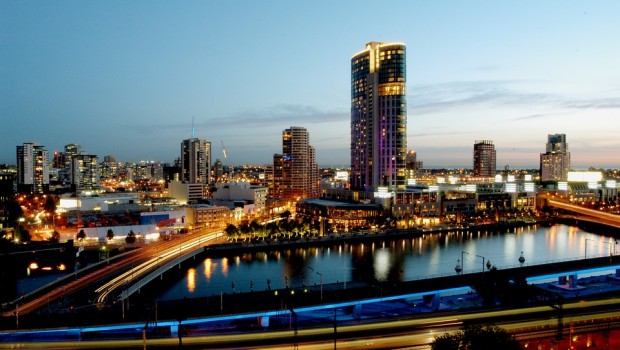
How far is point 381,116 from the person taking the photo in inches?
1159

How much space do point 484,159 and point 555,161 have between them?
9.47m

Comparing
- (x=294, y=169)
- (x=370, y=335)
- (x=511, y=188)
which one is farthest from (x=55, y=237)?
(x=511, y=188)

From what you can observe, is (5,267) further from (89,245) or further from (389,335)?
(389,335)

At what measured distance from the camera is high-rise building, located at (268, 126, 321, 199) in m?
39.8

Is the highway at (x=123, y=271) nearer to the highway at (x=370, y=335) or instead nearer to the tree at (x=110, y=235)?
the tree at (x=110, y=235)

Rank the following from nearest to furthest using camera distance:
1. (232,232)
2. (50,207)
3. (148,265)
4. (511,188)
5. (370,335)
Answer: (370,335) < (148,265) < (232,232) < (50,207) < (511,188)

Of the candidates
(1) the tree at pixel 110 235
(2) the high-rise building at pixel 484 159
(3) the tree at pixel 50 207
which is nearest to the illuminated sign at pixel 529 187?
(1) the tree at pixel 110 235

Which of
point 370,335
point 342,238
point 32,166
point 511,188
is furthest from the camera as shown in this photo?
point 32,166

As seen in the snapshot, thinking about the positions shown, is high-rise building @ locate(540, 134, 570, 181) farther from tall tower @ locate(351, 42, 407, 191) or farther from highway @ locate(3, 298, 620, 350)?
highway @ locate(3, 298, 620, 350)

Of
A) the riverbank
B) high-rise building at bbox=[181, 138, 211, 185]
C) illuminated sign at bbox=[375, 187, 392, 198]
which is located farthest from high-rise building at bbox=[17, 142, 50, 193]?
the riverbank

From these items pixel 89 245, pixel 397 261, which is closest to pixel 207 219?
pixel 89 245

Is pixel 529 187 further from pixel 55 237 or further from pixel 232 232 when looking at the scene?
pixel 55 237

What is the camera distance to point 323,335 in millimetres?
7148

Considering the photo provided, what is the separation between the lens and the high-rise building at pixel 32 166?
45219 millimetres
